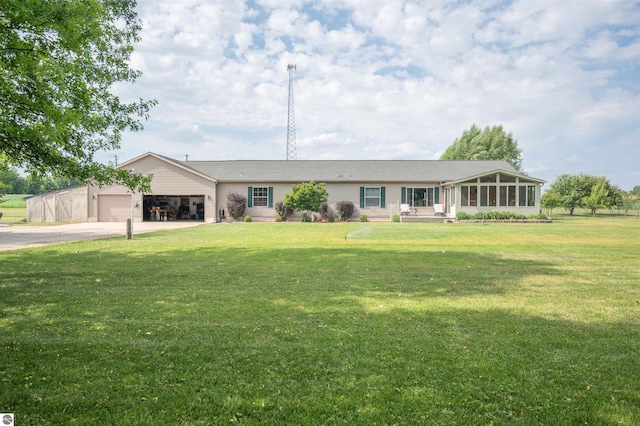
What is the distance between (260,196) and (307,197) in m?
4.46

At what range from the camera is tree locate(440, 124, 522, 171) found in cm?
5366

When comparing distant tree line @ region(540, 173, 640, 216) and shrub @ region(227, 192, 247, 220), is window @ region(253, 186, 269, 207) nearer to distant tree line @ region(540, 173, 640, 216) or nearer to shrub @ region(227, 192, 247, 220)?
shrub @ region(227, 192, 247, 220)

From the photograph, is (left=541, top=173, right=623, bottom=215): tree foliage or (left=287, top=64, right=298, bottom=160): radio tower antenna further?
(left=541, top=173, right=623, bottom=215): tree foliage

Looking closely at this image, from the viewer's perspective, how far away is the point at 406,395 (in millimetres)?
2979

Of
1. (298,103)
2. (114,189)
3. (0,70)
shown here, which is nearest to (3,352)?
(0,70)

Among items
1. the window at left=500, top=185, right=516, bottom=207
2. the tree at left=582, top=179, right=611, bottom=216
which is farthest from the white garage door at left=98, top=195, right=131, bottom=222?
the tree at left=582, top=179, right=611, bottom=216

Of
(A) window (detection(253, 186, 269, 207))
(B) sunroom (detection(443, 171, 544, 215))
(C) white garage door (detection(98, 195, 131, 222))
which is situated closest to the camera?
(B) sunroom (detection(443, 171, 544, 215))

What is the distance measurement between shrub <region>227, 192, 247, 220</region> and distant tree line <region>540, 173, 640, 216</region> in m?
30.1

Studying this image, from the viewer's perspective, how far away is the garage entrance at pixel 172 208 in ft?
97.9

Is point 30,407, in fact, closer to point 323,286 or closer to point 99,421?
point 99,421

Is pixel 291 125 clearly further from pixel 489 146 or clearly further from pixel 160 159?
pixel 489 146

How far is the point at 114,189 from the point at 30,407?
28623 millimetres

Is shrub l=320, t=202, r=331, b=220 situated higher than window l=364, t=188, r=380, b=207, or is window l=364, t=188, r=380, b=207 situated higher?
window l=364, t=188, r=380, b=207

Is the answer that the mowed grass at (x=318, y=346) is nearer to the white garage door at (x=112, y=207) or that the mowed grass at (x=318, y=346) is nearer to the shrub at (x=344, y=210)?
the shrub at (x=344, y=210)
